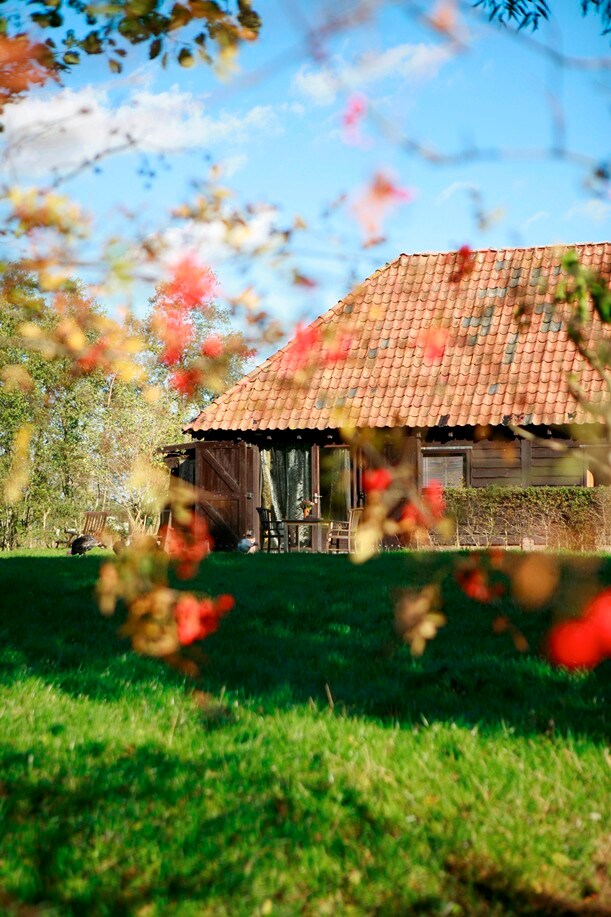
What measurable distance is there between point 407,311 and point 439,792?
16.9m

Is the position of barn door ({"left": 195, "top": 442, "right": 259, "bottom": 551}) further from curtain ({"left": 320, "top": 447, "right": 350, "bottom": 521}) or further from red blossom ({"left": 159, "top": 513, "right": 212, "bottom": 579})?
curtain ({"left": 320, "top": 447, "right": 350, "bottom": 521})

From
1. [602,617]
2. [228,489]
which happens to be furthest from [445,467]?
[602,617]

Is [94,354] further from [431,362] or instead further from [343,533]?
[431,362]

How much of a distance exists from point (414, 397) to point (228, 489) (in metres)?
4.48

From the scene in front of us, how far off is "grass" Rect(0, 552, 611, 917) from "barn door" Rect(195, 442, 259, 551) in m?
12.4

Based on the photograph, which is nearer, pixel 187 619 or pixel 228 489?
pixel 187 619

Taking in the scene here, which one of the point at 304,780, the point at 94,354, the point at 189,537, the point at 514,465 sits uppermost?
the point at 514,465

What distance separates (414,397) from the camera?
18.0 metres

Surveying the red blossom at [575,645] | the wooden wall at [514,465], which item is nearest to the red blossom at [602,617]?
the red blossom at [575,645]

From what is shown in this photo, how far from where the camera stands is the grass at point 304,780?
9.28ft

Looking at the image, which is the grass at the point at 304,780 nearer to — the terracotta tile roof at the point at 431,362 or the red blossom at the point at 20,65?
the red blossom at the point at 20,65

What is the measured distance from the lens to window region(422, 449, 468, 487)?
59.5 ft

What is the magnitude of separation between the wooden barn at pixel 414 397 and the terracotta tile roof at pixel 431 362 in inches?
1.2

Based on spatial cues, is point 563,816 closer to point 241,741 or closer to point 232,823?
point 232,823
